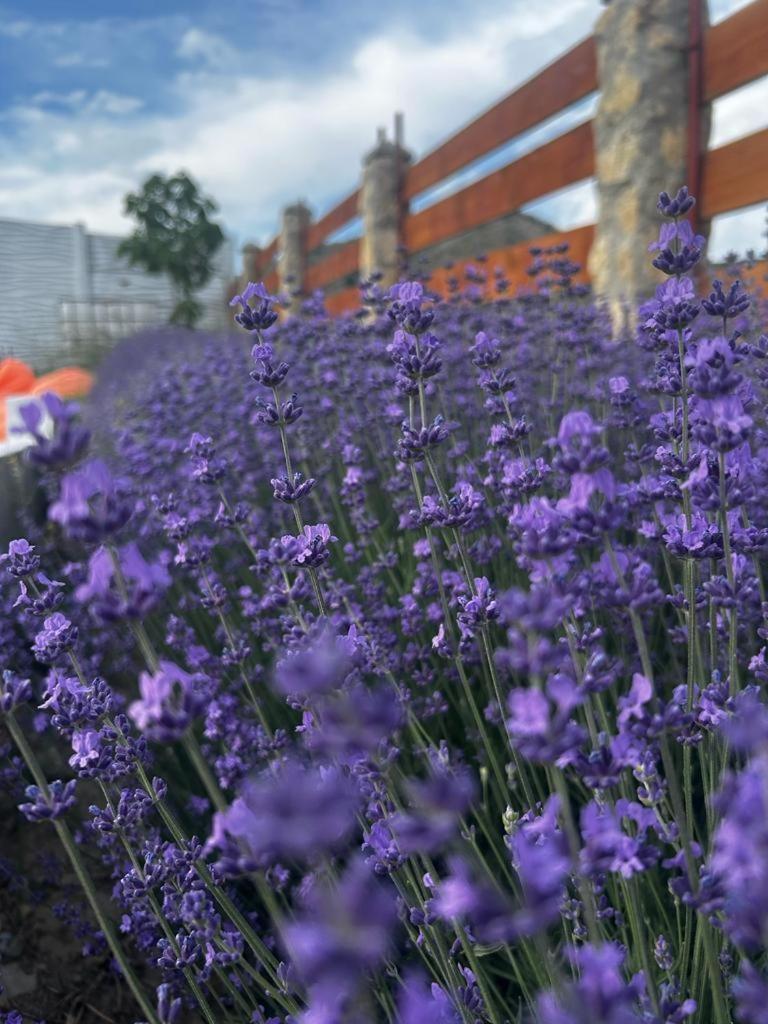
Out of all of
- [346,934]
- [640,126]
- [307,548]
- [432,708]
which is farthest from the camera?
[640,126]

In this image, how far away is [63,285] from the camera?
26000mm

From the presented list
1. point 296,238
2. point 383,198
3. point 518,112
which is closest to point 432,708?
point 518,112

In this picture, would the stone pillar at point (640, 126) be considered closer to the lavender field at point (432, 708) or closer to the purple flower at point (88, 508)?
the lavender field at point (432, 708)

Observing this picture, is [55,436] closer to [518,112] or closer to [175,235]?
[518,112]

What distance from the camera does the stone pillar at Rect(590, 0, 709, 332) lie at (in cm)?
596

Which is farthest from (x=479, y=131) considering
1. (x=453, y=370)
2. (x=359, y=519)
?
(x=359, y=519)

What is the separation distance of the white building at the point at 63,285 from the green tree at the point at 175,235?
1.15 metres

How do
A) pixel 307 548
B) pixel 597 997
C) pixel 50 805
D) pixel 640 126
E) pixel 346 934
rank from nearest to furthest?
pixel 346 934 → pixel 597 997 → pixel 50 805 → pixel 307 548 → pixel 640 126

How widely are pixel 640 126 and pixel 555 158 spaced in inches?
60.9

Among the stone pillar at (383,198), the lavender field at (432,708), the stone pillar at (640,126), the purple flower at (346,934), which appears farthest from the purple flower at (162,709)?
the stone pillar at (383,198)

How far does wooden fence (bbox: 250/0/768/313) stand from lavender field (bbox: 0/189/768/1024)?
2893 mm

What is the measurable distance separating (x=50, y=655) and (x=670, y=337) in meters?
1.22

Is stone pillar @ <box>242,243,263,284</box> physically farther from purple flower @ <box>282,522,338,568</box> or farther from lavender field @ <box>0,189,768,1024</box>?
purple flower @ <box>282,522,338,568</box>

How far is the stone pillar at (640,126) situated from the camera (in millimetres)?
5957
